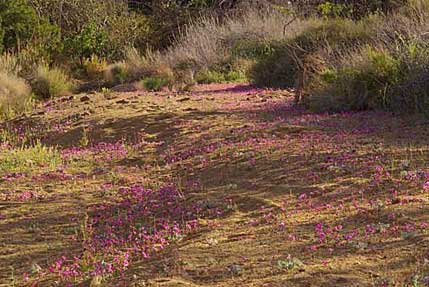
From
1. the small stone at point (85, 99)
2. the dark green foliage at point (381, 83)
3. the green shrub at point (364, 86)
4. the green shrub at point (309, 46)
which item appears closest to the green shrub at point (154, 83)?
the small stone at point (85, 99)

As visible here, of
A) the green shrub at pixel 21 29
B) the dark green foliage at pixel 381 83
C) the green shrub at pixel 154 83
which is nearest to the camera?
the dark green foliage at pixel 381 83

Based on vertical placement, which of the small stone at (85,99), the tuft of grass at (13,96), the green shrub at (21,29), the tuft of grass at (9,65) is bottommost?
the small stone at (85,99)

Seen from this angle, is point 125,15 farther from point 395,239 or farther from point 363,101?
point 395,239

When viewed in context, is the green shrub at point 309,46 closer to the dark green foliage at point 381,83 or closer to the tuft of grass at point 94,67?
the dark green foliage at point 381,83

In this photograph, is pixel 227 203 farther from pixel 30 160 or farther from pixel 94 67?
pixel 94 67

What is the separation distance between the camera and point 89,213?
6.04m

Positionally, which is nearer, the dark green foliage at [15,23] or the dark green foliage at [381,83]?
the dark green foliage at [381,83]

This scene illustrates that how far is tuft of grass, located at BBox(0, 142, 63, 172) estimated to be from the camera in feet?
27.1

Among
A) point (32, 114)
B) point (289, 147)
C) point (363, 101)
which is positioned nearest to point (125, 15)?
point (32, 114)

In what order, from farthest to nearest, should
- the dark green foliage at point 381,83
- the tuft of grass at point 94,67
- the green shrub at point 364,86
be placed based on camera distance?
the tuft of grass at point 94,67, the green shrub at point 364,86, the dark green foliage at point 381,83

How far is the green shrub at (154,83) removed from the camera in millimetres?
15341

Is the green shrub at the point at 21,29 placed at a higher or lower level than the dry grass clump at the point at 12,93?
higher

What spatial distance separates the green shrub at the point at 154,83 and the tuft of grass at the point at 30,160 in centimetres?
628

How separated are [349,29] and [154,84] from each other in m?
4.59
